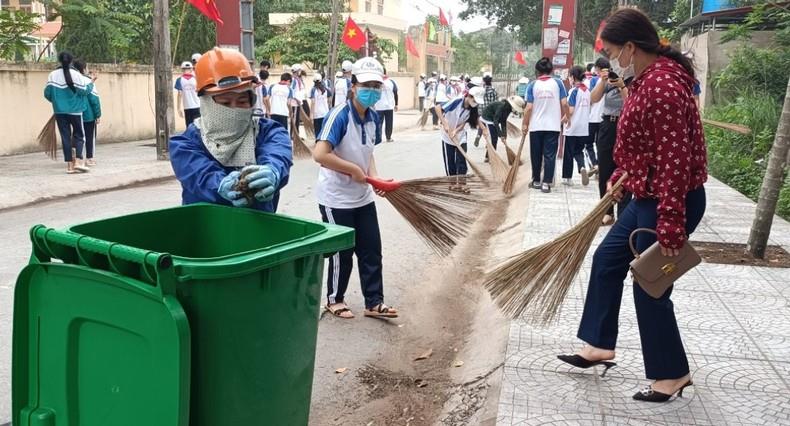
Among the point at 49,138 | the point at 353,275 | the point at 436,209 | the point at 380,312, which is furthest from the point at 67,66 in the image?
the point at 436,209

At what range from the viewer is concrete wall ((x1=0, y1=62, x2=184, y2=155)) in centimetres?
1186

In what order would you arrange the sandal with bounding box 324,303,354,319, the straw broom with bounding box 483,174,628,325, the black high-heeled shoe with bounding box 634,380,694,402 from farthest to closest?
the sandal with bounding box 324,303,354,319, the straw broom with bounding box 483,174,628,325, the black high-heeled shoe with bounding box 634,380,694,402

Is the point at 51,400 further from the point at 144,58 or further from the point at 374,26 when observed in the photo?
the point at 374,26

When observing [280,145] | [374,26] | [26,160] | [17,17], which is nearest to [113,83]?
[17,17]

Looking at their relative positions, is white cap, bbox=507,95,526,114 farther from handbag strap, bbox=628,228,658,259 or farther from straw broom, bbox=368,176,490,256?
handbag strap, bbox=628,228,658,259

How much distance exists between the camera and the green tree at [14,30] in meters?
12.2

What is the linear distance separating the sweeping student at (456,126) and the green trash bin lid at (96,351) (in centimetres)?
656

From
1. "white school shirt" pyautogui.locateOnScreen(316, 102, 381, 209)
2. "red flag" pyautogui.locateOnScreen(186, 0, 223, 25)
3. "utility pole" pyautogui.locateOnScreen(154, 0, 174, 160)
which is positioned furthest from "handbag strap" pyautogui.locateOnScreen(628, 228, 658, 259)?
"red flag" pyautogui.locateOnScreen(186, 0, 223, 25)

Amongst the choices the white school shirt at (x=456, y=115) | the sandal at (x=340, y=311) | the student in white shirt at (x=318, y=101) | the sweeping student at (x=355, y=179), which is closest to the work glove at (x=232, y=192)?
the sweeping student at (x=355, y=179)

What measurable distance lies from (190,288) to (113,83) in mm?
13986

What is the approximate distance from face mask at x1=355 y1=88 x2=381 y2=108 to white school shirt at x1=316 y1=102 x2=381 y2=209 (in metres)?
0.07

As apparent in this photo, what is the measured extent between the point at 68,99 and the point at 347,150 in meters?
6.74

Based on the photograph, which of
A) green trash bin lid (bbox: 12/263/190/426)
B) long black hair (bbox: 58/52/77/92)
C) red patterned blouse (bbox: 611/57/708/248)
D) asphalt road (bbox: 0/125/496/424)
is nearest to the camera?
green trash bin lid (bbox: 12/263/190/426)

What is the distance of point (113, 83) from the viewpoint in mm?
→ 14492
